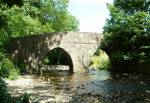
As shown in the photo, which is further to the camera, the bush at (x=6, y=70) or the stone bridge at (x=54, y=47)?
the stone bridge at (x=54, y=47)

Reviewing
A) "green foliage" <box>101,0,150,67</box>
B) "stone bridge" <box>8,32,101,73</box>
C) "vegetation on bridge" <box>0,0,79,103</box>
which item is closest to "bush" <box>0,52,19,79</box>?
"vegetation on bridge" <box>0,0,79,103</box>

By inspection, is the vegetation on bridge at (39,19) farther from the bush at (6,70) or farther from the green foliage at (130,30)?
the green foliage at (130,30)

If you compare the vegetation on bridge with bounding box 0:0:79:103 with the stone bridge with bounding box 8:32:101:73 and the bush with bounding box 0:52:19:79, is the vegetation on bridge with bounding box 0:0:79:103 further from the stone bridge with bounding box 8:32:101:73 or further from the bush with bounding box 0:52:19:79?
the bush with bounding box 0:52:19:79

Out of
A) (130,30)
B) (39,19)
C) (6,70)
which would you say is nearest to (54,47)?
(130,30)

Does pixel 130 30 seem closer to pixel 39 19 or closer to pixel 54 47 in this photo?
pixel 54 47

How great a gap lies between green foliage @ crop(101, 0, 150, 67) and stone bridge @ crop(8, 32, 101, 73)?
237 cm

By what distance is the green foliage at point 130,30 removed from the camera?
1199 inches

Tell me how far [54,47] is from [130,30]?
7747mm

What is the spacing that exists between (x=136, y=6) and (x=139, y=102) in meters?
19.2

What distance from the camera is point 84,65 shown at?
36781mm

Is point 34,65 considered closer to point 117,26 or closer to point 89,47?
point 89,47

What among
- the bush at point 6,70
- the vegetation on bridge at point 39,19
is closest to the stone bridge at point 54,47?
the vegetation on bridge at point 39,19

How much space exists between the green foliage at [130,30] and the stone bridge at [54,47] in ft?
7.77

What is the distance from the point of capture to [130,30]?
31.1 metres
